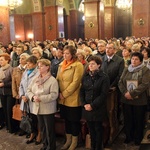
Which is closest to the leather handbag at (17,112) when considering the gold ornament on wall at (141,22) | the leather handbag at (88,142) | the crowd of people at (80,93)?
the crowd of people at (80,93)

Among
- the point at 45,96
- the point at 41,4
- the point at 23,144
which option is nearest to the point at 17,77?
the point at 45,96

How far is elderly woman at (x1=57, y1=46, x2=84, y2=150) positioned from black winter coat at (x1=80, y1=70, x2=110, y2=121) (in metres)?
0.19

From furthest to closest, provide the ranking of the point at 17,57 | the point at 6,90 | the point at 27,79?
1. the point at 17,57
2. the point at 6,90
3. the point at 27,79

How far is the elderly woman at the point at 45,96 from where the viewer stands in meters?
4.14

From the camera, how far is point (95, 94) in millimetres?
4020

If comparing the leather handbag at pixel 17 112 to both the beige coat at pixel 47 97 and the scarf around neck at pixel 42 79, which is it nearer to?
the beige coat at pixel 47 97

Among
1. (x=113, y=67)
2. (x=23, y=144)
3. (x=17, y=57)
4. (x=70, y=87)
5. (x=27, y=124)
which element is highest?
(x=17, y=57)

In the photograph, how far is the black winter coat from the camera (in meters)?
3.97

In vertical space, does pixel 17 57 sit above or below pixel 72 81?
above

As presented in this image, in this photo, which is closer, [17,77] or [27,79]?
[27,79]

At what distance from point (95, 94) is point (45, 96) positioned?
83cm

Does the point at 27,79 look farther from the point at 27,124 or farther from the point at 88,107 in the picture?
the point at 88,107

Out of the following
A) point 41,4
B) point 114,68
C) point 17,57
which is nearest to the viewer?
point 114,68

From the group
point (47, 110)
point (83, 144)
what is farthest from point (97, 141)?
point (47, 110)
